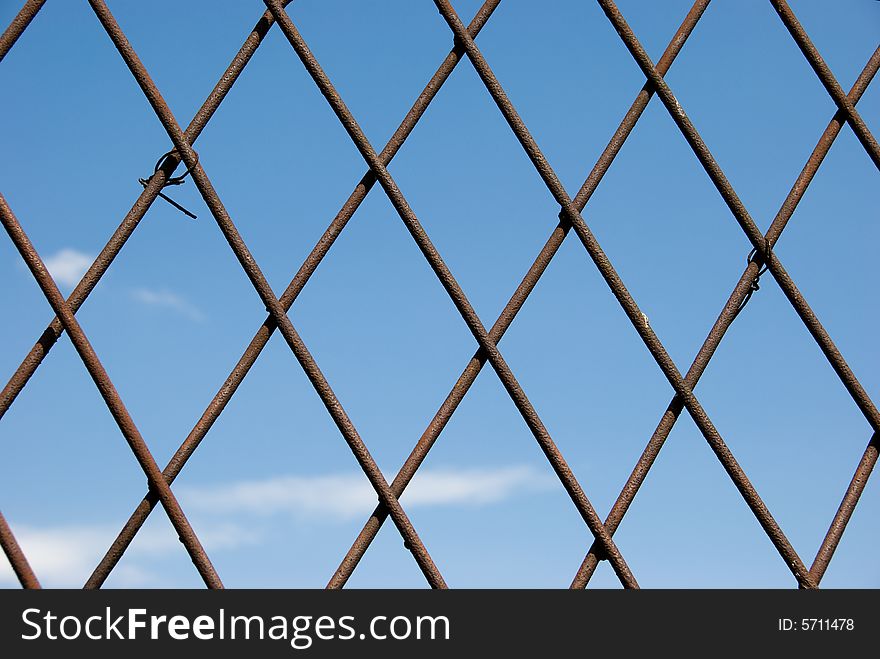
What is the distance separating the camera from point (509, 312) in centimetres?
143

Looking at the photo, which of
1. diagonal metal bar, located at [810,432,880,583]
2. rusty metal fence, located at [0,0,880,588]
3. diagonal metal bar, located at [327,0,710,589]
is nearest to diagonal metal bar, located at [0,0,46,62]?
rusty metal fence, located at [0,0,880,588]

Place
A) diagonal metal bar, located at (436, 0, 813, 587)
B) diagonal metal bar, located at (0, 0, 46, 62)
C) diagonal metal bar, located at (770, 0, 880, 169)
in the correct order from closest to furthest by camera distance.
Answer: diagonal metal bar, located at (0, 0, 46, 62)
diagonal metal bar, located at (436, 0, 813, 587)
diagonal metal bar, located at (770, 0, 880, 169)

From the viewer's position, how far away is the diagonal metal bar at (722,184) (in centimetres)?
159

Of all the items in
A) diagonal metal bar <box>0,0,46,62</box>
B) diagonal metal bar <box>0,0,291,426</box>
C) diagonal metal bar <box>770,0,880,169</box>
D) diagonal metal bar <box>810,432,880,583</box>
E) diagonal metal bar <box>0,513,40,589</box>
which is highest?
diagonal metal bar <box>770,0,880,169</box>

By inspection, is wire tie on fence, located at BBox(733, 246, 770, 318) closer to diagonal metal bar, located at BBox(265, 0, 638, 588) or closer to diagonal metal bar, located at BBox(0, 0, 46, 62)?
diagonal metal bar, located at BBox(265, 0, 638, 588)

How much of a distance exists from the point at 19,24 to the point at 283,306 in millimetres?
582

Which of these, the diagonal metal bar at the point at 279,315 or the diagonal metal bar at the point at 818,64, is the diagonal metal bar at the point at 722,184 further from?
the diagonal metal bar at the point at 279,315

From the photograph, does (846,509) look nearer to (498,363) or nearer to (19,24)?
(498,363)

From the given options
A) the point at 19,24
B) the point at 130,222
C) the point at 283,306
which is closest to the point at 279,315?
the point at 283,306

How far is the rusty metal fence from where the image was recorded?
1313 mm

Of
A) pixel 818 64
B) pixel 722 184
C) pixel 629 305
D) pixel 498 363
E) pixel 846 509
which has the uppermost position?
pixel 818 64
